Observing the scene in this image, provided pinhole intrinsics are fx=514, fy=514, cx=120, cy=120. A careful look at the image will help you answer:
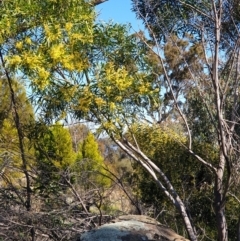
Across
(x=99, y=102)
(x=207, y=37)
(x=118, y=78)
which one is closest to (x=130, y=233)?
(x=99, y=102)

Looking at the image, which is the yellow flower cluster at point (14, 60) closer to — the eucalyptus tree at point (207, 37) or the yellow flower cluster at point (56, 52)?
the yellow flower cluster at point (56, 52)

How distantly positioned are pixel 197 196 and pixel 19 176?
354cm

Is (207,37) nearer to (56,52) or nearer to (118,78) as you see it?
(118,78)

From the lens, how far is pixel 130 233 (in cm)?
430

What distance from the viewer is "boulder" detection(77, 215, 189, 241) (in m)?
4.25

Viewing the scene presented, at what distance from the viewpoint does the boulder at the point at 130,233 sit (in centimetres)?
425

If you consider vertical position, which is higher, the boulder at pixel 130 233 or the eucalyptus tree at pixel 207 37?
the eucalyptus tree at pixel 207 37

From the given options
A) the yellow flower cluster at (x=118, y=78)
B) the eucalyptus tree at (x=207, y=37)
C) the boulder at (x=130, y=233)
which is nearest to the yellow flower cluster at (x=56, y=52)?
the yellow flower cluster at (x=118, y=78)

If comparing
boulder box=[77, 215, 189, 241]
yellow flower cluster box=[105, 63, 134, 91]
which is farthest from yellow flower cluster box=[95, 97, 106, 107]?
boulder box=[77, 215, 189, 241]

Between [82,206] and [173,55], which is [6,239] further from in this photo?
[173,55]

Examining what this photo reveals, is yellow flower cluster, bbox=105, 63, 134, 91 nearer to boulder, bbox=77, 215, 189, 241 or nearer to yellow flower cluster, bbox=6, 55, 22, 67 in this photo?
yellow flower cluster, bbox=6, 55, 22, 67

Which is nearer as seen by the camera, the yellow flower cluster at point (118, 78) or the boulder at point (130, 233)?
the boulder at point (130, 233)

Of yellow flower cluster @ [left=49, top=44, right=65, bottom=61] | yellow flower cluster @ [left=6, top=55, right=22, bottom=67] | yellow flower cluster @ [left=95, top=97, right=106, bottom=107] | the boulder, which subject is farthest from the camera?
yellow flower cluster @ [left=95, top=97, right=106, bottom=107]

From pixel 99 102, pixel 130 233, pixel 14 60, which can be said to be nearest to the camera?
pixel 130 233
